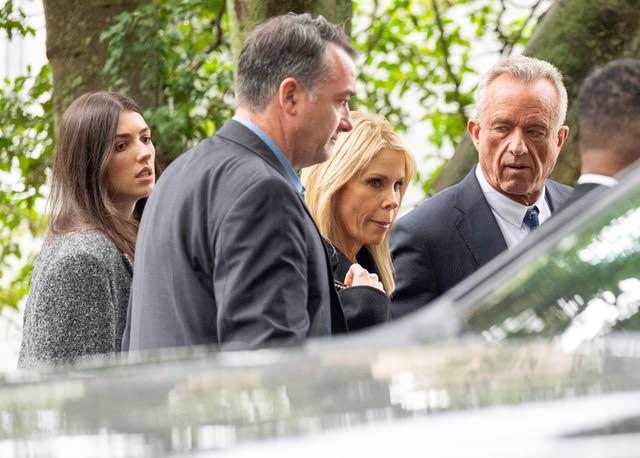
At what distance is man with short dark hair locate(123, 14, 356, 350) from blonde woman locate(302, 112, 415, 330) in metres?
0.91

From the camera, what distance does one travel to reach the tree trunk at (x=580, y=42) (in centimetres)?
722

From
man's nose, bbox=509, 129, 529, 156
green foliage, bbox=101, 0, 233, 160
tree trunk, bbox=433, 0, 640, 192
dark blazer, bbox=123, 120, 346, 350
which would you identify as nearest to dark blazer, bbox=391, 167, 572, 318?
man's nose, bbox=509, 129, 529, 156

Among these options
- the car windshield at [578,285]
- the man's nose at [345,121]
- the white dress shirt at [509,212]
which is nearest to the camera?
the car windshield at [578,285]

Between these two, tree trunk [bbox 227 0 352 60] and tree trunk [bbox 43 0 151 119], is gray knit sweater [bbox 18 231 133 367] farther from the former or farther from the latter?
tree trunk [bbox 43 0 151 119]

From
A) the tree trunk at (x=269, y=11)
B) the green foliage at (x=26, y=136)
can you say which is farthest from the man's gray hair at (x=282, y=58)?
the green foliage at (x=26, y=136)

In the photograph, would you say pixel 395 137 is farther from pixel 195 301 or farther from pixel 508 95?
→ pixel 195 301

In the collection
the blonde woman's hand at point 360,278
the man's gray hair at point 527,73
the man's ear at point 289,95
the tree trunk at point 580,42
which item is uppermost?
the tree trunk at point 580,42

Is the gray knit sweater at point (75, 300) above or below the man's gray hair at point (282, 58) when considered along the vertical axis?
below

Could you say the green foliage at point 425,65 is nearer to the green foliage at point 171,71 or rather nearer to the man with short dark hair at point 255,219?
the green foliage at point 171,71

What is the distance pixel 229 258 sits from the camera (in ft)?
11.6

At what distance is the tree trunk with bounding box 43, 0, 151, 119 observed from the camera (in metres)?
8.28

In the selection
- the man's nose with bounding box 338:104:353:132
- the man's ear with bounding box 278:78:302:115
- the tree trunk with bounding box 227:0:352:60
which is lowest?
the man's nose with bounding box 338:104:353:132

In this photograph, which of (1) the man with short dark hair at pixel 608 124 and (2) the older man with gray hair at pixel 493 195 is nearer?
(1) the man with short dark hair at pixel 608 124

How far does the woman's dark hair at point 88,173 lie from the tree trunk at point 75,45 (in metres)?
3.35
